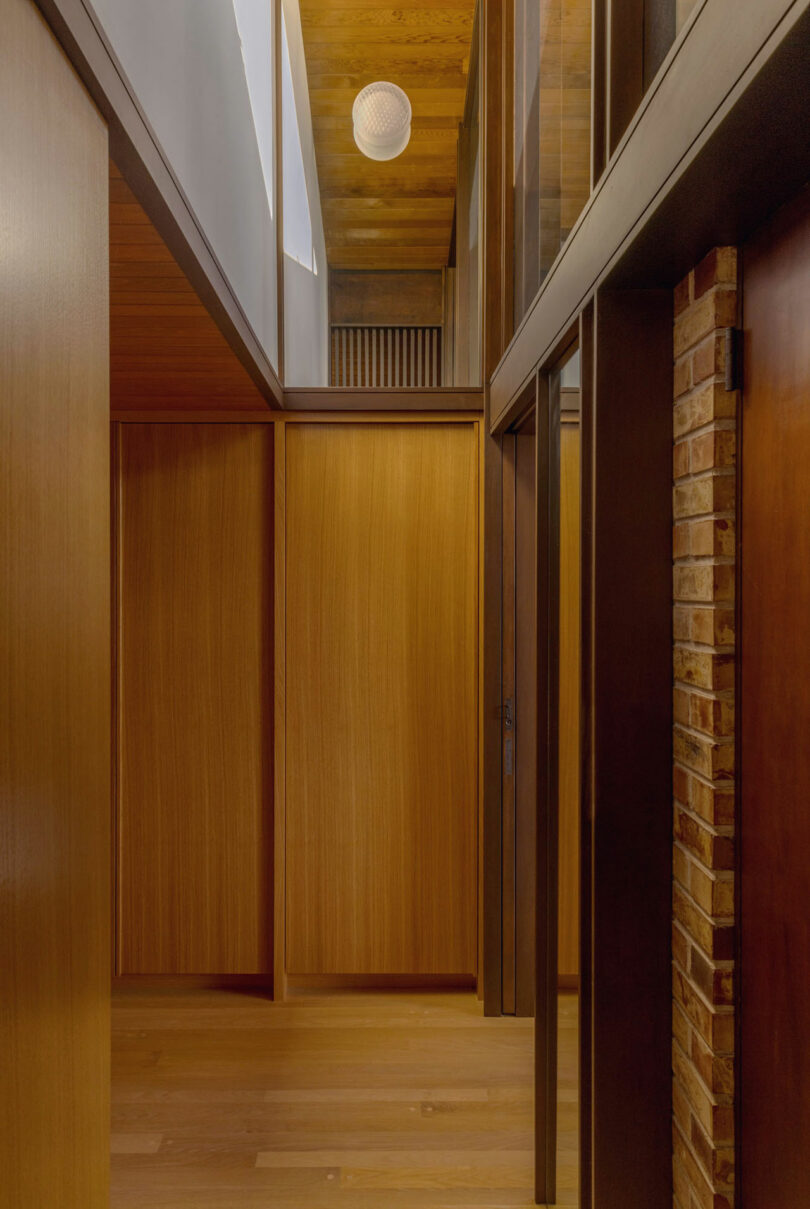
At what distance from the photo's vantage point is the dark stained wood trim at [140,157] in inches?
31.5

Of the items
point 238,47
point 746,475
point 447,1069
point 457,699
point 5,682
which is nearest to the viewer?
point 5,682

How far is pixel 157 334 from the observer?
73.3 inches

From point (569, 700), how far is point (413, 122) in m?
2.83

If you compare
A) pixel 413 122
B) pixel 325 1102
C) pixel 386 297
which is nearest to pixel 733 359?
pixel 325 1102

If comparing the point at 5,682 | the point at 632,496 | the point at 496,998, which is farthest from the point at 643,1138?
the point at 496,998

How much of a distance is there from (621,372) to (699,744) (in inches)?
23.5

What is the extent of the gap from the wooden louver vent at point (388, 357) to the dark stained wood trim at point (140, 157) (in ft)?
8.29

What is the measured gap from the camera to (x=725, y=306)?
1074 mm

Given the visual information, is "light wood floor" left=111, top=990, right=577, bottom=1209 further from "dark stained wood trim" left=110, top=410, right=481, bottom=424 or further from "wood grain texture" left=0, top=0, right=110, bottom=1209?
"dark stained wood trim" left=110, top=410, right=481, bottom=424

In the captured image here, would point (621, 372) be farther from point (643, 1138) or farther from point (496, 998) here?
point (496, 998)

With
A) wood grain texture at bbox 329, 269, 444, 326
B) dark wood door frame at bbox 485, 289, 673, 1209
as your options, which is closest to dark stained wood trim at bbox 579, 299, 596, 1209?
dark wood door frame at bbox 485, 289, 673, 1209

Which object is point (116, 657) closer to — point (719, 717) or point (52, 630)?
point (52, 630)

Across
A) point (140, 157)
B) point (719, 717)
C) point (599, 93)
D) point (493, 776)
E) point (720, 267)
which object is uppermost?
point (599, 93)

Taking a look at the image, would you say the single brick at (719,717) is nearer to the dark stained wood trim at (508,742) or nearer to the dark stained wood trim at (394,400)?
the dark stained wood trim at (508,742)
